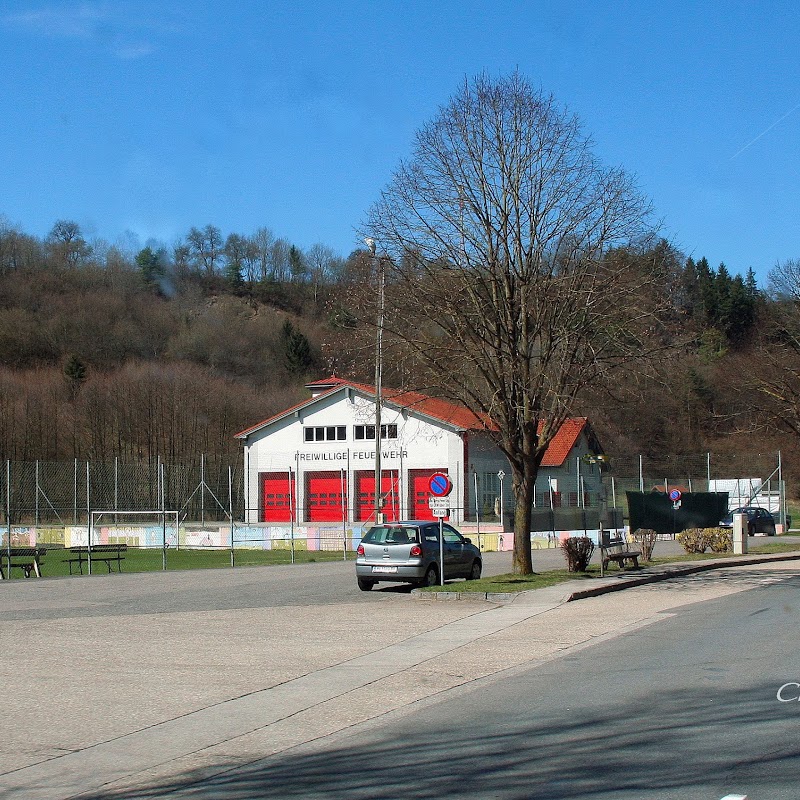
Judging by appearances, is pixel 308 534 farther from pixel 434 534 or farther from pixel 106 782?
pixel 106 782

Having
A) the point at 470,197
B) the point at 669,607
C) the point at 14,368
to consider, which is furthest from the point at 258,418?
the point at 669,607

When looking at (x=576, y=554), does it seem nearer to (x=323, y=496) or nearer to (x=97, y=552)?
(x=97, y=552)

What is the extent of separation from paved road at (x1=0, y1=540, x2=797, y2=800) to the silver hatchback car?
19.2 inches

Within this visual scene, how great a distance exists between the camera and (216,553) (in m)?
41.5

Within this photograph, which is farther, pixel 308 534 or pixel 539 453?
pixel 308 534

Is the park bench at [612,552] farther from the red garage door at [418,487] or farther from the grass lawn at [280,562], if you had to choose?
the red garage door at [418,487]

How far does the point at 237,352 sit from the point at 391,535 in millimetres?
74592

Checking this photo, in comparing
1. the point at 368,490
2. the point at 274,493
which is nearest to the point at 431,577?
the point at 368,490

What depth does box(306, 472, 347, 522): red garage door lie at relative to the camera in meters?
54.7

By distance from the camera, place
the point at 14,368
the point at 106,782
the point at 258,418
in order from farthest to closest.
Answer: the point at 14,368 → the point at 258,418 → the point at 106,782

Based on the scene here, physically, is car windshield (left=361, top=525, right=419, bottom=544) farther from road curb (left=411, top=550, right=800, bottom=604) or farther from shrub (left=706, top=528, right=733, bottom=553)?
shrub (left=706, top=528, right=733, bottom=553)

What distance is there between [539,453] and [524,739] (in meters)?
15.7

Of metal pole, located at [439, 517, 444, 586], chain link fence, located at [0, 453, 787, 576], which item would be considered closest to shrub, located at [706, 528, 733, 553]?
chain link fence, located at [0, 453, 787, 576]

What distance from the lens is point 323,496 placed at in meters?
56.0
